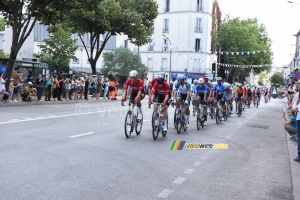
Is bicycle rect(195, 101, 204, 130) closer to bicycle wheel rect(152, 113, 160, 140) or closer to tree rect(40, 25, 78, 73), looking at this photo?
bicycle wheel rect(152, 113, 160, 140)

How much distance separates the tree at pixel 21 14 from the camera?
966 inches

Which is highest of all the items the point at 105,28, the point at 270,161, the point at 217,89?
the point at 105,28

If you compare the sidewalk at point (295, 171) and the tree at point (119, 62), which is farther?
the tree at point (119, 62)

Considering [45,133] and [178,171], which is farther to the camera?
[45,133]

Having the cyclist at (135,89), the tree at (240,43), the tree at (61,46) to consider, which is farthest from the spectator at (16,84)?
the tree at (240,43)

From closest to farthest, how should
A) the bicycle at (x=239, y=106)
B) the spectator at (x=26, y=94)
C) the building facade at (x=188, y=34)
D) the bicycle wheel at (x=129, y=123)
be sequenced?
1. the bicycle wheel at (x=129, y=123)
2. the bicycle at (x=239, y=106)
3. the spectator at (x=26, y=94)
4. the building facade at (x=188, y=34)

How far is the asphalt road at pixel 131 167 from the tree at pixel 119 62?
170 ft

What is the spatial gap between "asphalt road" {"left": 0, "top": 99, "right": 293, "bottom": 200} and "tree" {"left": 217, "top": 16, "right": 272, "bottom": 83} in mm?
67223

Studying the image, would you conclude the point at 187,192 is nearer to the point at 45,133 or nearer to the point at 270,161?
the point at 270,161

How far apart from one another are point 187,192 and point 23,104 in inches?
753

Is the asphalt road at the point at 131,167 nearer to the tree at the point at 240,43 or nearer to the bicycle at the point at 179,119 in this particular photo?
the bicycle at the point at 179,119

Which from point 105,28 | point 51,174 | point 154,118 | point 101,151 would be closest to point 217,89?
point 154,118

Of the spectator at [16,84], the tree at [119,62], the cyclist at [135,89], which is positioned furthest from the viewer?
the tree at [119,62]

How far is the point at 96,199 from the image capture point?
5.61 metres
